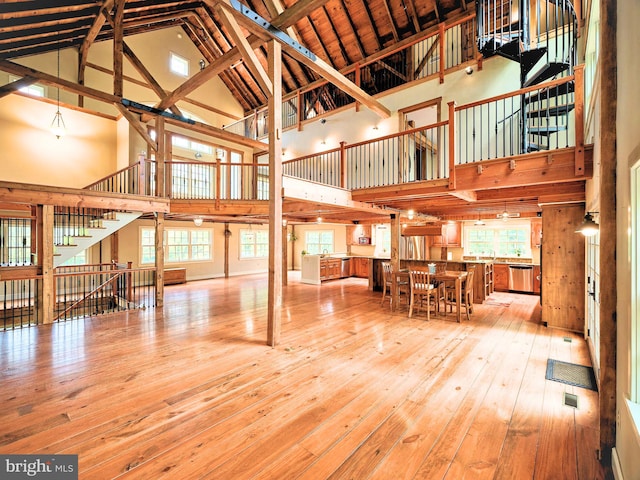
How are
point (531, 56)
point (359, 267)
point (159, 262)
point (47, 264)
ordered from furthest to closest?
point (359, 267) < point (159, 262) < point (47, 264) < point (531, 56)

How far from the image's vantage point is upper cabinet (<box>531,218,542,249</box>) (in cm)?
808

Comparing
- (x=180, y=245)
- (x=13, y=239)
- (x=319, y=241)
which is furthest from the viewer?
(x=319, y=241)

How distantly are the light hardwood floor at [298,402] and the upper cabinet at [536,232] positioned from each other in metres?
4.00

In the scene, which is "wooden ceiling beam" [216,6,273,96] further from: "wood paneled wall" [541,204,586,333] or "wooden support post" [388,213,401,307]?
"wood paneled wall" [541,204,586,333]

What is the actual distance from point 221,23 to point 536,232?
1087 cm

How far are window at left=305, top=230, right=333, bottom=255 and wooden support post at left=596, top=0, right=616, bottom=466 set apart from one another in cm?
1111

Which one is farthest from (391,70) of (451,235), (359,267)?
(359,267)

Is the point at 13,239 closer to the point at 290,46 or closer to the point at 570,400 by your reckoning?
the point at 290,46

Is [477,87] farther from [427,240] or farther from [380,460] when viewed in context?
[380,460]

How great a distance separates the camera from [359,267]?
11.8m

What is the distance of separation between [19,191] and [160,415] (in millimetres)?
4622

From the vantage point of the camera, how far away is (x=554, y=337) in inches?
182

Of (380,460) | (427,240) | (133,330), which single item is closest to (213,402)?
(380,460)

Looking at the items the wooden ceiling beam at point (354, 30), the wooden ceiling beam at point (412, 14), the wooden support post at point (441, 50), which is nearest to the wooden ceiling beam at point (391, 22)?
the wooden ceiling beam at point (412, 14)
